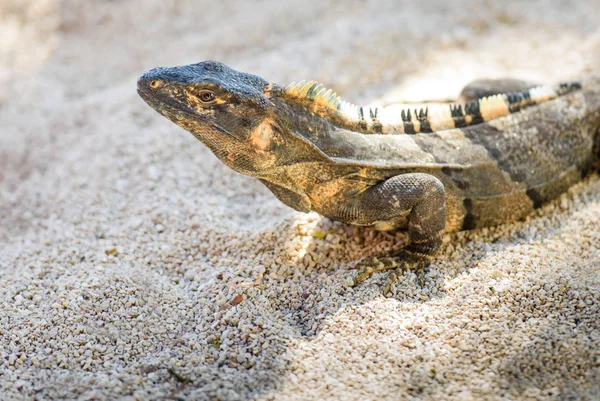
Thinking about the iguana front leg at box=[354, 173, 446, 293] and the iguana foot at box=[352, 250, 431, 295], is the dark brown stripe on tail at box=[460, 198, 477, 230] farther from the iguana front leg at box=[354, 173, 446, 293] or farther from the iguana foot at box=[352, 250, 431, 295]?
the iguana foot at box=[352, 250, 431, 295]

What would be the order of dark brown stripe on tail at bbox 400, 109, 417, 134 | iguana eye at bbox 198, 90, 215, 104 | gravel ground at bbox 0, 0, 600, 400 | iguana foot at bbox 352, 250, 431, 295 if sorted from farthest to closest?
dark brown stripe on tail at bbox 400, 109, 417, 134 → iguana foot at bbox 352, 250, 431, 295 → iguana eye at bbox 198, 90, 215, 104 → gravel ground at bbox 0, 0, 600, 400

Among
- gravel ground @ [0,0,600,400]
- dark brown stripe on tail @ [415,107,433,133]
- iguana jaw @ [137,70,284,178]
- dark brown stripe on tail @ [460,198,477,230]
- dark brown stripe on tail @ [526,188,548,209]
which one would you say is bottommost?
gravel ground @ [0,0,600,400]

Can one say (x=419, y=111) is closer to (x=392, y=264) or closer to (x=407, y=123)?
(x=407, y=123)

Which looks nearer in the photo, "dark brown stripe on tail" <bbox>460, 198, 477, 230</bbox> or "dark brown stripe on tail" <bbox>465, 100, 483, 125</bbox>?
"dark brown stripe on tail" <bbox>460, 198, 477, 230</bbox>

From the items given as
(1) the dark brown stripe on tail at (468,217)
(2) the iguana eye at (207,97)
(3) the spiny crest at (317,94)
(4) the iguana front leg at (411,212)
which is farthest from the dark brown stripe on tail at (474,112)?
(2) the iguana eye at (207,97)

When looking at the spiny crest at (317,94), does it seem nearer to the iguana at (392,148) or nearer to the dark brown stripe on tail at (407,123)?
the iguana at (392,148)

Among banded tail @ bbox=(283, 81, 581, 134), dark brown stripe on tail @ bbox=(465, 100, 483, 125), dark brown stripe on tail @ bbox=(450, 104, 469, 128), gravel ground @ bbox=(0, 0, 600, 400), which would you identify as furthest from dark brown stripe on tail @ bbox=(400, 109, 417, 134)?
gravel ground @ bbox=(0, 0, 600, 400)

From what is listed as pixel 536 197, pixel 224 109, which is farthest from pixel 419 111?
pixel 224 109
